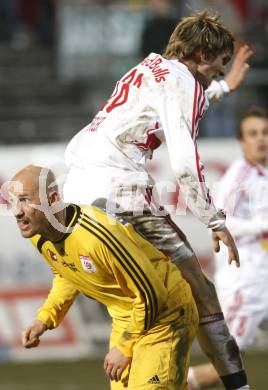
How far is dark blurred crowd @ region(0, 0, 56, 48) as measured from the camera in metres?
15.3

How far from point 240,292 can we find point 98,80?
6.48m

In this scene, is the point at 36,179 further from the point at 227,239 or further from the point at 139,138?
the point at 227,239

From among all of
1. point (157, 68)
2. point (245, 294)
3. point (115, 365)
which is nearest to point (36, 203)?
point (115, 365)

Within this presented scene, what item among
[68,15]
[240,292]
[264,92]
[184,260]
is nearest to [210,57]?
[184,260]

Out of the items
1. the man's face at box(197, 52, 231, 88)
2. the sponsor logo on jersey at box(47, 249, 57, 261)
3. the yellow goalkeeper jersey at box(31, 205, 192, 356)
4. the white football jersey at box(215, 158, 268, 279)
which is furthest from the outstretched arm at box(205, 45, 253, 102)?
the sponsor logo on jersey at box(47, 249, 57, 261)

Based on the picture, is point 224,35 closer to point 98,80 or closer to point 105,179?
point 105,179

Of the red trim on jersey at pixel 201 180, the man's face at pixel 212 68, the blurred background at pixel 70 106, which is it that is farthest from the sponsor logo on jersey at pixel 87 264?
the blurred background at pixel 70 106

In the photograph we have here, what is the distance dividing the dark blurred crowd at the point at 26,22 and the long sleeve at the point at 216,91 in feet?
29.2

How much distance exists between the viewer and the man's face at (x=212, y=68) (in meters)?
5.86

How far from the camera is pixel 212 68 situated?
19.2 feet

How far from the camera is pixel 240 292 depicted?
788cm

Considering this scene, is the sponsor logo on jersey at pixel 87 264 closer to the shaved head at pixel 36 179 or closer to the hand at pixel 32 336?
the shaved head at pixel 36 179

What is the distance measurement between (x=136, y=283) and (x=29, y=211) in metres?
0.62

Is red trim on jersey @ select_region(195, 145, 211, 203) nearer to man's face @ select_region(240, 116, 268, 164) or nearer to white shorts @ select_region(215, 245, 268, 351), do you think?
white shorts @ select_region(215, 245, 268, 351)
